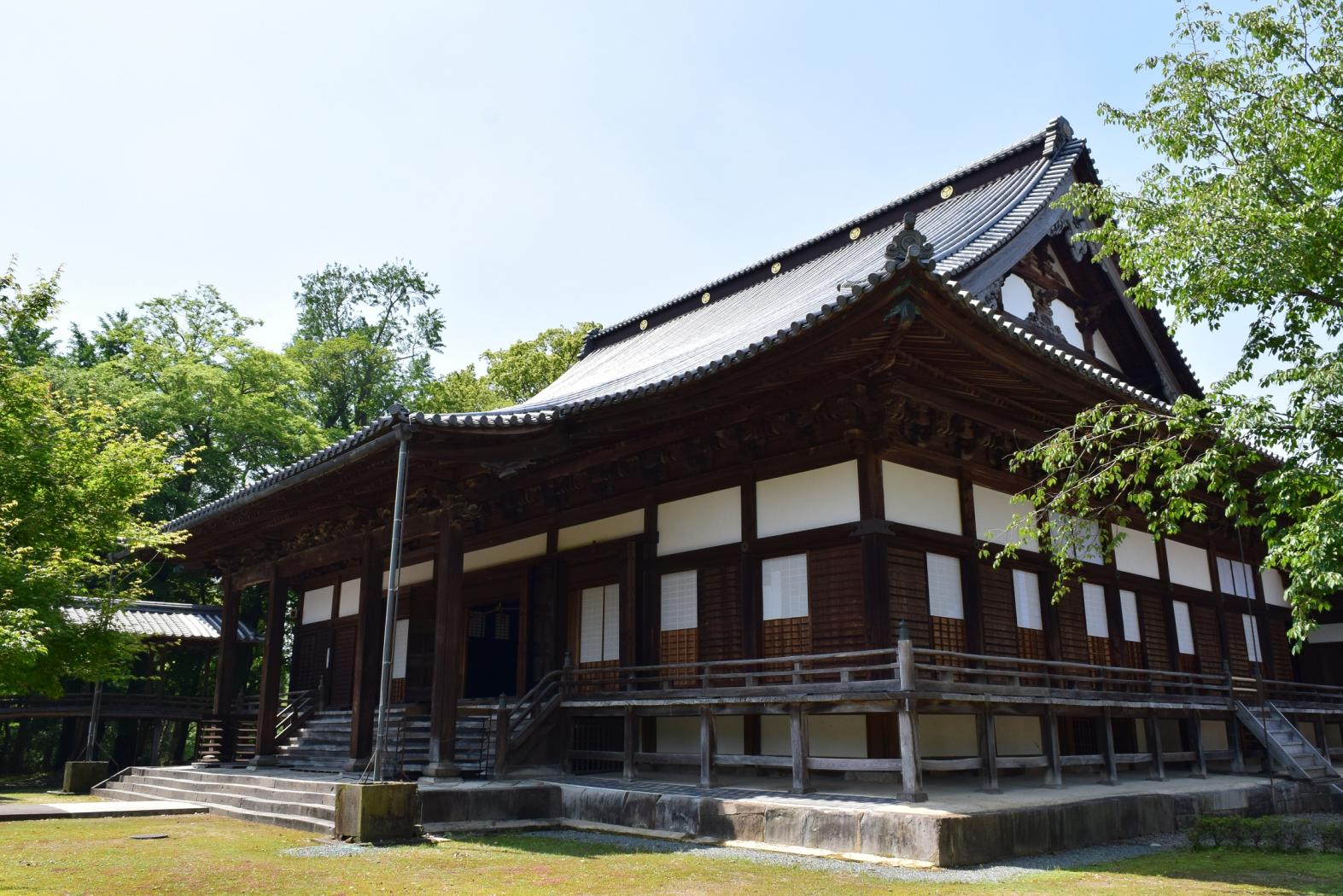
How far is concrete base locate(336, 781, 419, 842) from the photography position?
32.7ft

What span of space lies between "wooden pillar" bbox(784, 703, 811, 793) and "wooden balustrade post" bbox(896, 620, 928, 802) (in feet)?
3.68

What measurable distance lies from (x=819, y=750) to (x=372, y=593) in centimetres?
722

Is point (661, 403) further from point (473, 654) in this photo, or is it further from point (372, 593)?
point (473, 654)

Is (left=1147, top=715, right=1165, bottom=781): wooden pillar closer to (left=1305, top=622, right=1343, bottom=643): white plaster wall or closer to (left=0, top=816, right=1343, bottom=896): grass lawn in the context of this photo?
(left=0, top=816, right=1343, bottom=896): grass lawn

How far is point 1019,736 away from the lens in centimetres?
1312

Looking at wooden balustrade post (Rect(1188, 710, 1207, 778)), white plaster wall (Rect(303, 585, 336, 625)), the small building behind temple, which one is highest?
white plaster wall (Rect(303, 585, 336, 625))

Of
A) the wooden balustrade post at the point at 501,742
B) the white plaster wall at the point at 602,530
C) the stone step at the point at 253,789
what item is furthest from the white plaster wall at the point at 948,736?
the stone step at the point at 253,789

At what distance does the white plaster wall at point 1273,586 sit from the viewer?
62.8ft

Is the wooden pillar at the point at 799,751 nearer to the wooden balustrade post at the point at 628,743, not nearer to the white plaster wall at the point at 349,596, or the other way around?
the wooden balustrade post at the point at 628,743

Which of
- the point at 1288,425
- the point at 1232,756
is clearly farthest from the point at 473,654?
the point at 1288,425

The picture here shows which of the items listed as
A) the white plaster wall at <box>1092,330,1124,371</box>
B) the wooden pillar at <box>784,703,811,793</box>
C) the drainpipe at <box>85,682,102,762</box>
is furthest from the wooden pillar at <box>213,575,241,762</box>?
the white plaster wall at <box>1092,330,1124,371</box>

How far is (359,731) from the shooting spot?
1427 centimetres

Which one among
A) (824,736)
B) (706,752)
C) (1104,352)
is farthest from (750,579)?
(1104,352)

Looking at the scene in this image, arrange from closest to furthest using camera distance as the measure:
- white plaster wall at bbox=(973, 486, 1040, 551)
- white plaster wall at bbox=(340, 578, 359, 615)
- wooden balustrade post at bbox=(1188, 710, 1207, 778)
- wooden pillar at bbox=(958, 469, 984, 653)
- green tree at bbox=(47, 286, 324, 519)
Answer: wooden pillar at bbox=(958, 469, 984, 653) < white plaster wall at bbox=(973, 486, 1040, 551) < wooden balustrade post at bbox=(1188, 710, 1207, 778) < white plaster wall at bbox=(340, 578, 359, 615) < green tree at bbox=(47, 286, 324, 519)
